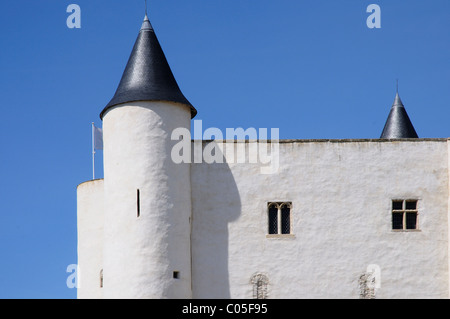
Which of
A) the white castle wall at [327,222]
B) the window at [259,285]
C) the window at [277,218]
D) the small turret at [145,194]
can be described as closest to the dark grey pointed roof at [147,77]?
the small turret at [145,194]

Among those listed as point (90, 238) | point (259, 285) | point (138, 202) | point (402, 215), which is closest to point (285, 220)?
point (259, 285)

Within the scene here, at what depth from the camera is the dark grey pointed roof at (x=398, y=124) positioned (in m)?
56.8

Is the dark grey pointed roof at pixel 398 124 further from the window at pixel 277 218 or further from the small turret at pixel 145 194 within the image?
the small turret at pixel 145 194

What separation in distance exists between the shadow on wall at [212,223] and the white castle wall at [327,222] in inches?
1.6

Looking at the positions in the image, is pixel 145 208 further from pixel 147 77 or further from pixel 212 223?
pixel 147 77

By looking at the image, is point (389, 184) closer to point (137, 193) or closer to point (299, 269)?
point (299, 269)

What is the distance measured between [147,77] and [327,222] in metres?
9.16

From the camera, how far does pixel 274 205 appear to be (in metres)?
45.0

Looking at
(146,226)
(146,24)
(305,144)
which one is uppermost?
(146,24)
